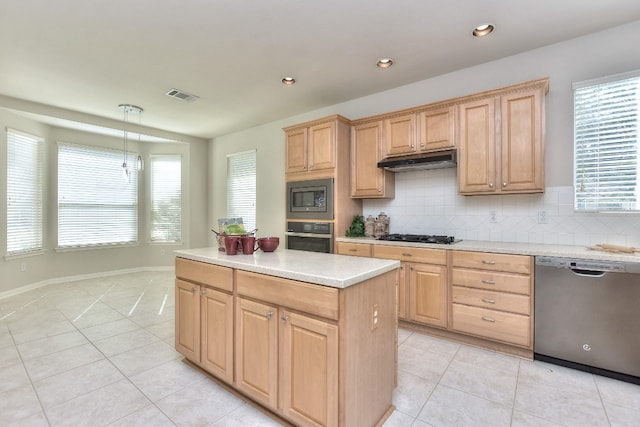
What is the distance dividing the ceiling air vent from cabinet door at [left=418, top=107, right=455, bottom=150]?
294 centimetres

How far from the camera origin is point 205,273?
220 centimetres

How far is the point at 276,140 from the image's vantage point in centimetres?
515

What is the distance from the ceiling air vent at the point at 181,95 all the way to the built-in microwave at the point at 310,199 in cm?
173

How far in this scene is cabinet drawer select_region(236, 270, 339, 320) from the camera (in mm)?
1491

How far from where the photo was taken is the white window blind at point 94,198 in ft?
17.1

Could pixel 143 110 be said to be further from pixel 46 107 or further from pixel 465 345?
pixel 465 345

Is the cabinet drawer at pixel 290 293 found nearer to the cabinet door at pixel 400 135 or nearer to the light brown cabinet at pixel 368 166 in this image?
the light brown cabinet at pixel 368 166

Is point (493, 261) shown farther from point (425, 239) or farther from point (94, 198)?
point (94, 198)

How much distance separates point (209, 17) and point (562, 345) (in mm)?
3796

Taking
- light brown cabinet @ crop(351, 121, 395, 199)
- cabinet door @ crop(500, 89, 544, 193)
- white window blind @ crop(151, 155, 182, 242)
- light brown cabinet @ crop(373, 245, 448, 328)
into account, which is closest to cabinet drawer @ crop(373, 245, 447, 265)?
light brown cabinet @ crop(373, 245, 448, 328)

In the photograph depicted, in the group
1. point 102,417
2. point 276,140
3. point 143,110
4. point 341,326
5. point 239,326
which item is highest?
point 143,110

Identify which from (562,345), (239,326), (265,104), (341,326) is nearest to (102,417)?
(239,326)

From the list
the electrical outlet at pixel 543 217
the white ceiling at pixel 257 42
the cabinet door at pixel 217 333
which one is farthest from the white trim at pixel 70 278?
the electrical outlet at pixel 543 217

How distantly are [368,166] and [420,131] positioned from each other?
2.36 ft
